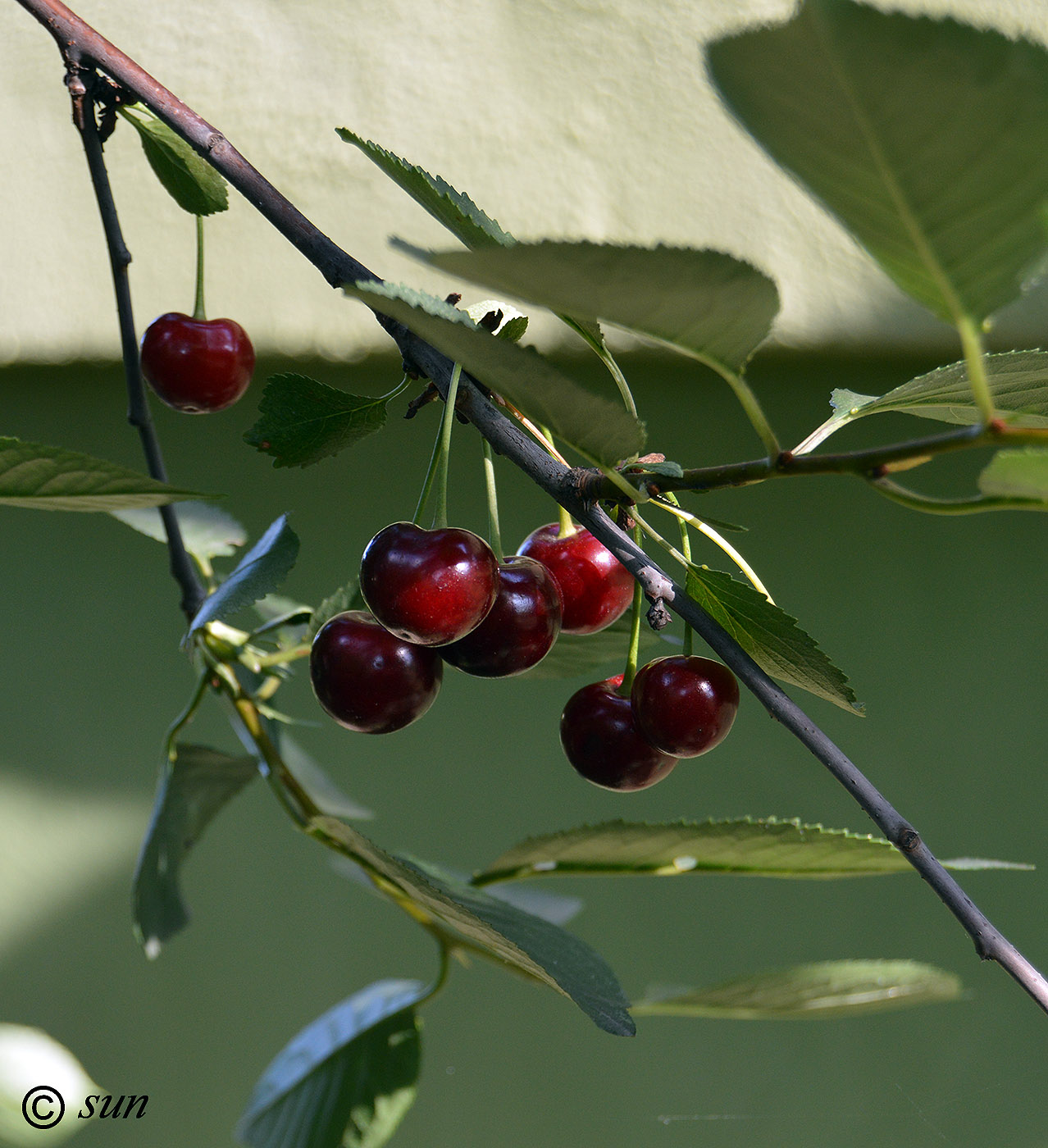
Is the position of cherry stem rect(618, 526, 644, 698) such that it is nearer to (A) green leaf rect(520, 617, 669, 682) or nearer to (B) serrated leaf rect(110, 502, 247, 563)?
(A) green leaf rect(520, 617, 669, 682)

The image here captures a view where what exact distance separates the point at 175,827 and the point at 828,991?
30 cm

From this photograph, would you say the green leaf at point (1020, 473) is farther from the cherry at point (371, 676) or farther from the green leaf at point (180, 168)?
Answer: the green leaf at point (180, 168)

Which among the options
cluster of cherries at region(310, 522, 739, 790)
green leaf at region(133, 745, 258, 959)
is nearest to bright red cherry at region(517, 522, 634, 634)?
cluster of cherries at region(310, 522, 739, 790)

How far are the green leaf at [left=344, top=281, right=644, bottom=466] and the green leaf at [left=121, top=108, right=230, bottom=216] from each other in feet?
0.74

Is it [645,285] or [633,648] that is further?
[633,648]

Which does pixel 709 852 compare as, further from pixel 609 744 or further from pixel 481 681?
pixel 481 681

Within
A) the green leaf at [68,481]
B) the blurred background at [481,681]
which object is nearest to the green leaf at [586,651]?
the green leaf at [68,481]

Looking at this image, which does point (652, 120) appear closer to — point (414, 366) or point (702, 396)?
point (702, 396)

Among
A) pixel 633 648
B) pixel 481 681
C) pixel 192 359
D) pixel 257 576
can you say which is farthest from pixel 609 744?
pixel 481 681

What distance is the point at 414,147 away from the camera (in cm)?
67

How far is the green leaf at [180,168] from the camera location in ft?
1.14

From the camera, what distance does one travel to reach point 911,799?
2.31ft

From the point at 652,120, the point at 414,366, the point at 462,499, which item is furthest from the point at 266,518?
the point at 414,366

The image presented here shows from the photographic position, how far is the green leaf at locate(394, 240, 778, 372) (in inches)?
5.3
